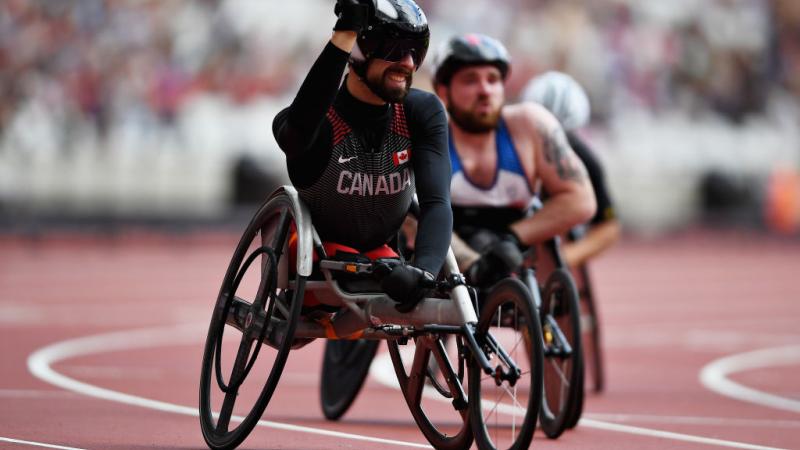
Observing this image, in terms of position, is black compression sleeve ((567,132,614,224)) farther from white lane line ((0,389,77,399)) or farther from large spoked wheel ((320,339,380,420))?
white lane line ((0,389,77,399))

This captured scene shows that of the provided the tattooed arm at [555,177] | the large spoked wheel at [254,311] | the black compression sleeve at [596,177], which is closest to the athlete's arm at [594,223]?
the black compression sleeve at [596,177]

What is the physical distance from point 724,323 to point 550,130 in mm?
7848

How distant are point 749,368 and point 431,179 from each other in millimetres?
6327

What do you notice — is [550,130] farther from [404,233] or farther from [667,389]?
[667,389]

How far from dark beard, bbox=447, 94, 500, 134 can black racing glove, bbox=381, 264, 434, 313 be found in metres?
3.05

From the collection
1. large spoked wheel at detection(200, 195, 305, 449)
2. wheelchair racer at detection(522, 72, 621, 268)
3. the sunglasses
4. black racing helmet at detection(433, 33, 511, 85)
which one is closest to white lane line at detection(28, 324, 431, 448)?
large spoked wheel at detection(200, 195, 305, 449)

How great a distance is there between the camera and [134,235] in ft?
86.9

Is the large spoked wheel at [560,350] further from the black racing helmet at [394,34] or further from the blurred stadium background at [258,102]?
the blurred stadium background at [258,102]

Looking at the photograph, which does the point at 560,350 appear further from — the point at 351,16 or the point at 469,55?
the point at 351,16

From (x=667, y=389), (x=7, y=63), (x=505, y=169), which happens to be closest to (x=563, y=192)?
(x=505, y=169)

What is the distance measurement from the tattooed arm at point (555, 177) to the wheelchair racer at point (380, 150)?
262cm

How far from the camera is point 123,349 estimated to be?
12.7 m

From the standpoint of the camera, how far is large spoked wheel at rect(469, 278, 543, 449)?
5.93 m

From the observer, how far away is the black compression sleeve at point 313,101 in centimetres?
616
